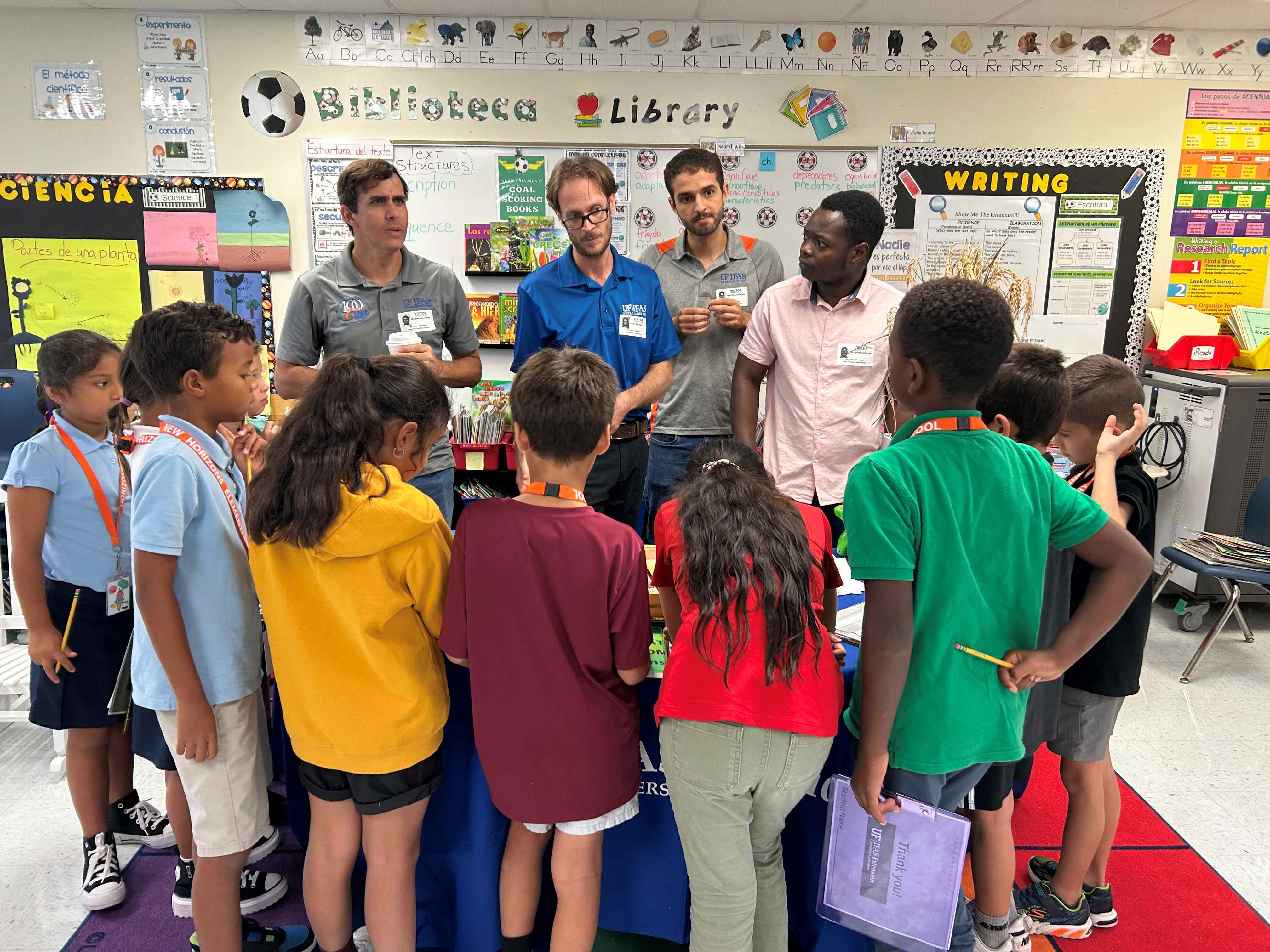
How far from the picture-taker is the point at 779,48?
13.3 ft

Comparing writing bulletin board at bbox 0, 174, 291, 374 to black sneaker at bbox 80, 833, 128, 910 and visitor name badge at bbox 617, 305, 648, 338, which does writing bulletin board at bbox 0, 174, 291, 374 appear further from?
black sneaker at bbox 80, 833, 128, 910

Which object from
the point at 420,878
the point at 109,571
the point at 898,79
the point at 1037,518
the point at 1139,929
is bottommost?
the point at 1139,929

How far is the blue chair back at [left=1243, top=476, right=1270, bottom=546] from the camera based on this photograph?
135 inches

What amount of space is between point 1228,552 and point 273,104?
197 inches

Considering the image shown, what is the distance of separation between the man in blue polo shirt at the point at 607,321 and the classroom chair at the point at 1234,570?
2.36 meters

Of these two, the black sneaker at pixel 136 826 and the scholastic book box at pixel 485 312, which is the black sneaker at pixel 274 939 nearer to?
the black sneaker at pixel 136 826

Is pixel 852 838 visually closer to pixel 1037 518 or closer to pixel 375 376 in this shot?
pixel 1037 518

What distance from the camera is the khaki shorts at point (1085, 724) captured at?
1.71m

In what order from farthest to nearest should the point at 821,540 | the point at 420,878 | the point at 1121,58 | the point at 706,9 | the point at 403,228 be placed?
the point at 1121,58, the point at 706,9, the point at 403,228, the point at 420,878, the point at 821,540

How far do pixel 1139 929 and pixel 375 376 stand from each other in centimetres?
217

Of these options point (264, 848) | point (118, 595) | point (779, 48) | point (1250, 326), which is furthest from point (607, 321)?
point (1250, 326)

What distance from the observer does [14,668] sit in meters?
2.60

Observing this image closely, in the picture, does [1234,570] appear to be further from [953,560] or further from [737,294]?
[953,560]

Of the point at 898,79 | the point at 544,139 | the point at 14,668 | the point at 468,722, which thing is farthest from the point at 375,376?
the point at 898,79
